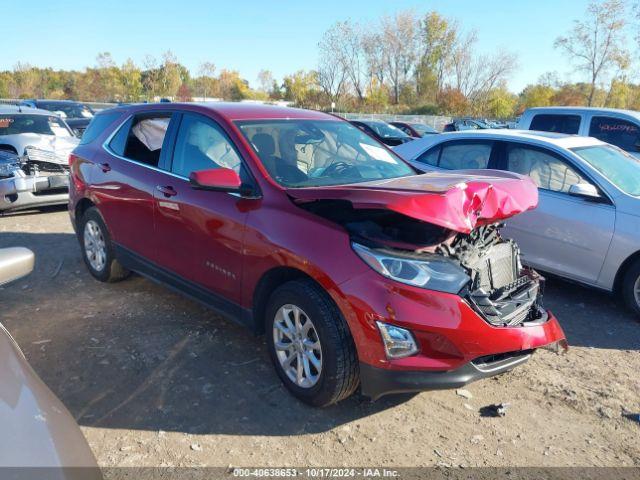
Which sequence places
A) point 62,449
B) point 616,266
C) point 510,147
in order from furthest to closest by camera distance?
point 510,147 → point 616,266 → point 62,449

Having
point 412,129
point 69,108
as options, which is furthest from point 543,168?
point 69,108

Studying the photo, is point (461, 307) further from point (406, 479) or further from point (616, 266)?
point (616, 266)

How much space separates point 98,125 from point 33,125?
4.84m

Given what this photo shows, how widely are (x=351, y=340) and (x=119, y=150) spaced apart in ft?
10.5

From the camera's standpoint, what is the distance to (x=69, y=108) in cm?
1758

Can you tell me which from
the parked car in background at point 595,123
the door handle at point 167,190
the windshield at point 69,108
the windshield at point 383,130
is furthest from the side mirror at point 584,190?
the windshield at point 69,108

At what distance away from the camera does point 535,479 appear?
104 inches

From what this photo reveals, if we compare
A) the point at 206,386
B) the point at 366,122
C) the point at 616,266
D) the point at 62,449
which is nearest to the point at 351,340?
the point at 206,386

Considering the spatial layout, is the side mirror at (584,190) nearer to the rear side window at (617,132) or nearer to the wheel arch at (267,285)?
the wheel arch at (267,285)

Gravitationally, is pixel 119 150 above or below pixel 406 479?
above

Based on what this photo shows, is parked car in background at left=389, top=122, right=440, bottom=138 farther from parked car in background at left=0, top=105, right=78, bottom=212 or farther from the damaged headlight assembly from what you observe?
the damaged headlight assembly

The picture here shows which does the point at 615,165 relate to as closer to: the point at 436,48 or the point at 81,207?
the point at 81,207

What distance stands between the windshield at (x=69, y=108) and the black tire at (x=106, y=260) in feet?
44.6

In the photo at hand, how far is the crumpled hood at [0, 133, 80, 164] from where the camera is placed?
845 cm
